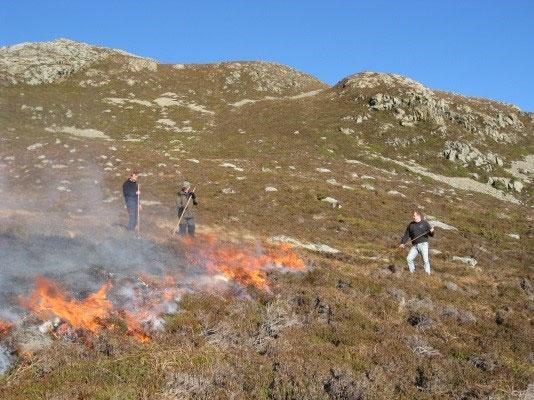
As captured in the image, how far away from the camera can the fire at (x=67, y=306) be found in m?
11.2

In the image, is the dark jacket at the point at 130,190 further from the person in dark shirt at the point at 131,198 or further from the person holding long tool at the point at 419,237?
the person holding long tool at the point at 419,237

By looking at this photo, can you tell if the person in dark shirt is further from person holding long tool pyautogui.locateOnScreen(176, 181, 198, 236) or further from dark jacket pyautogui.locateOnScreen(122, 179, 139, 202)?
person holding long tool pyautogui.locateOnScreen(176, 181, 198, 236)

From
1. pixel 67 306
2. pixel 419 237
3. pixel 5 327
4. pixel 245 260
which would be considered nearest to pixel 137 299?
pixel 67 306

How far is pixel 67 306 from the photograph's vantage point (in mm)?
11805

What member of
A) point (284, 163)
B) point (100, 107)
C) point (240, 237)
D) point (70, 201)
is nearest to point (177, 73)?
point (100, 107)

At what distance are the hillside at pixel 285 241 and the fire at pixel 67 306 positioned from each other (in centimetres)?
27

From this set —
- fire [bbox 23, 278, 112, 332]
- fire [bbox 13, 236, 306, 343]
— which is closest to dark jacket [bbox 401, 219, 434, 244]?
fire [bbox 13, 236, 306, 343]

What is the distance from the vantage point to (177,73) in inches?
3666

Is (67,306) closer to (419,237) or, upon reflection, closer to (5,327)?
(5,327)

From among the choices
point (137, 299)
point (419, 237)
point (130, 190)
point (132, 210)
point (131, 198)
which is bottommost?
point (137, 299)

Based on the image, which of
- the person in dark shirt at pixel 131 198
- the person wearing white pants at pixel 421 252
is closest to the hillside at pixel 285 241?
the person wearing white pants at pixel 421 252

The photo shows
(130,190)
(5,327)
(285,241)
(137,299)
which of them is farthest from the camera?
(285,241)

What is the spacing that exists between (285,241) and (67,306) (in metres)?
12.9

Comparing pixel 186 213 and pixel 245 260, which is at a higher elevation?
pixel 186 213
